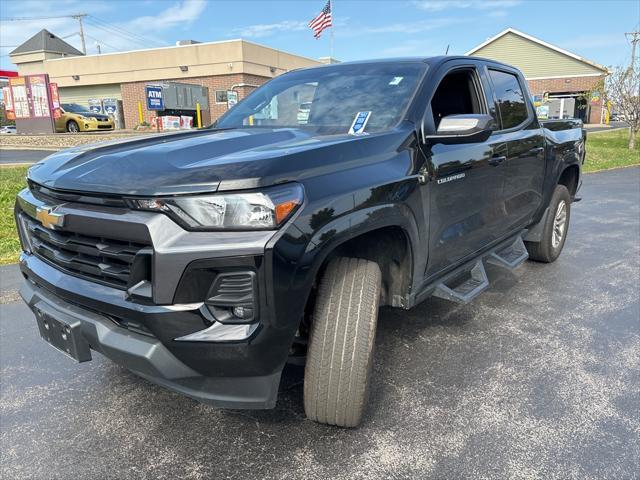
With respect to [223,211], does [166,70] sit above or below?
above

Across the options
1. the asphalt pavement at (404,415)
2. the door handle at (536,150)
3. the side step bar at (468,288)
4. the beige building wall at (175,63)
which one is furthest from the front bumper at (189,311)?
the beige building wall at (175,63)

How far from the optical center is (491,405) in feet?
9.00

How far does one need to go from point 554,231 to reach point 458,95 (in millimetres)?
2303

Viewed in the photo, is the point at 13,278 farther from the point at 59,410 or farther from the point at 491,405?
the point at 491,405

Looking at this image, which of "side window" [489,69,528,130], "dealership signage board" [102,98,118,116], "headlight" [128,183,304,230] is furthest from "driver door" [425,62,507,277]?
"dealership signage board" [102,98,118,116]

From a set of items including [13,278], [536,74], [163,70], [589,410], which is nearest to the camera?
[589,410]

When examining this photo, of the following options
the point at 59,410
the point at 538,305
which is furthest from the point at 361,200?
the point at 538,305

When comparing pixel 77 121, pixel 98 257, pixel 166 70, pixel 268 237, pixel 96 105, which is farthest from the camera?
pixel 96 105

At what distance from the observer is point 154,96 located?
26.4 m

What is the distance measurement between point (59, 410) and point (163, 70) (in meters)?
36.7

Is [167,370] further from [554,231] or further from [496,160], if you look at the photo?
[554,231]

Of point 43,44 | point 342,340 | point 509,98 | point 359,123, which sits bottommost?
point 342,340

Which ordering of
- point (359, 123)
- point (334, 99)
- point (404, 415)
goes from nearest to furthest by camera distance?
1. point (404, 415)
2. point (359, 123)
3. point (334, 99)

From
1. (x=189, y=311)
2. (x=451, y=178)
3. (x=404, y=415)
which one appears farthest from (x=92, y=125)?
(x=189, y=311)
